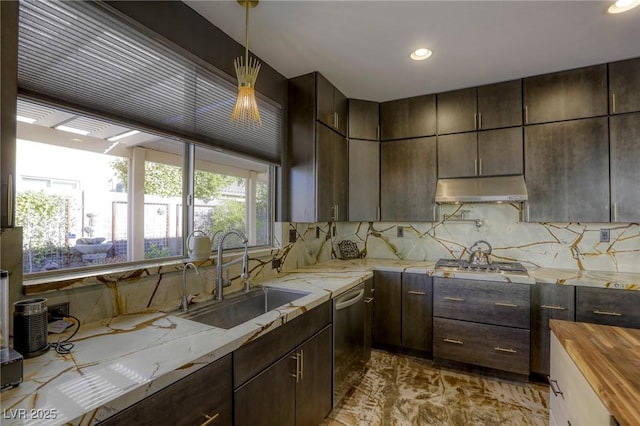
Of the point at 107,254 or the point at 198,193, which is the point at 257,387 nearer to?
the point at 107,254

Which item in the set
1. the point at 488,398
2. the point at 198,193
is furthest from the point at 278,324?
the point at 488,398

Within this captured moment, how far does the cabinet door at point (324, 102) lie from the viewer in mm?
2553

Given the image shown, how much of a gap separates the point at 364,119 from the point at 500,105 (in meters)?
1.29

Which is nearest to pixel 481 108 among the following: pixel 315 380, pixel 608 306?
pixel 608 306

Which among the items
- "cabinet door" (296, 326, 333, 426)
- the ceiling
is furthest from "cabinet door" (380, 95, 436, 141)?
"cabinet door" (296, 326, 333, 426)

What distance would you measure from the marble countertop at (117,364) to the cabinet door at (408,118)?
2.14 metres

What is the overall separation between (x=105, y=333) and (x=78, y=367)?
0.31 meters

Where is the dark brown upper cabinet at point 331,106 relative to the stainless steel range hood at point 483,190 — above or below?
above

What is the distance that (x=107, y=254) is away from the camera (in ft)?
5.01

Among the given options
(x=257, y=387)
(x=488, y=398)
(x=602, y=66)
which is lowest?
(x=488, y=398)

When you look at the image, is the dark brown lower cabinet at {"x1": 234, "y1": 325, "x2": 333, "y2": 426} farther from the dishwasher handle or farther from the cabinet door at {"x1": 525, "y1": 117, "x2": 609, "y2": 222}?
the cabinet door at {"x1": 525, "y1": 117, "x2": 609, "y2": 222}

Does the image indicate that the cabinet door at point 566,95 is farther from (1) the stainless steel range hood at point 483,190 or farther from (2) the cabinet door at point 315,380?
(2) the cabinet door at point 315,380

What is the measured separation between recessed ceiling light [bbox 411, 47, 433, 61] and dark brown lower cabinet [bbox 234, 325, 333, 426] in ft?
7.00

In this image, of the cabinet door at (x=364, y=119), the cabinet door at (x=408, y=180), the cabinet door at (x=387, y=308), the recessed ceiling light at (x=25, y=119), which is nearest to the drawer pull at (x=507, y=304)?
the cabinet door at (x=387, y=308)
